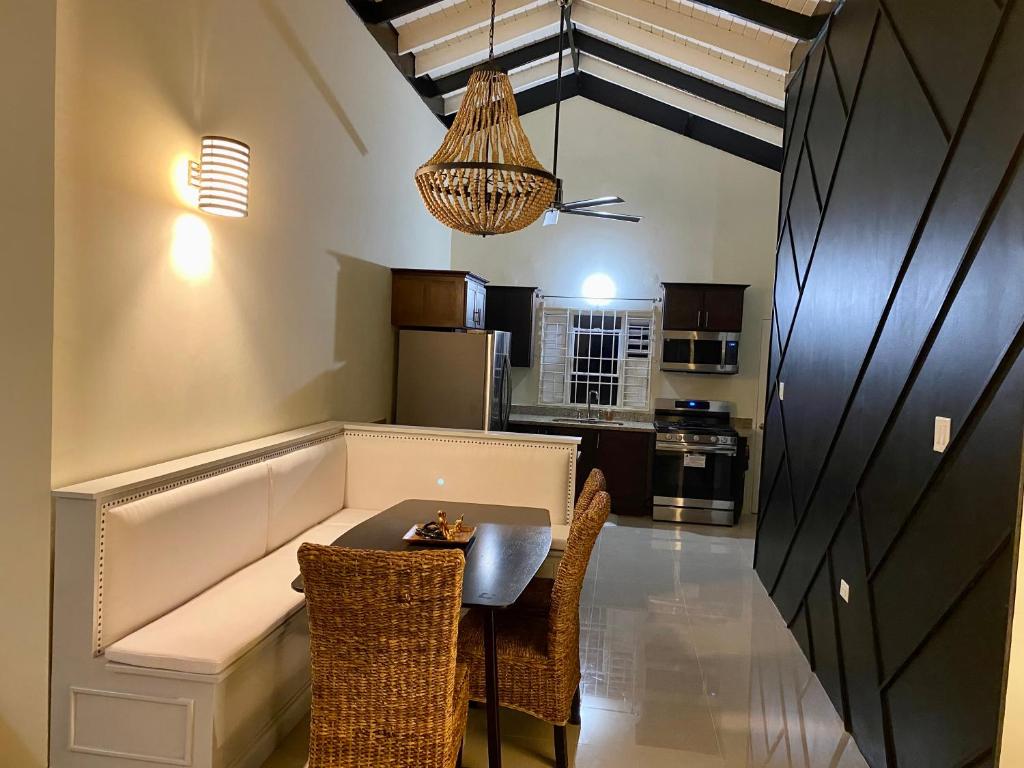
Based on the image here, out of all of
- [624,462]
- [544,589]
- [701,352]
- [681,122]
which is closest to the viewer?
[544,589]

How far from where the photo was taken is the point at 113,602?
2.31 metres

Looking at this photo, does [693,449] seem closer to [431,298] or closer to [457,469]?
[431,298]

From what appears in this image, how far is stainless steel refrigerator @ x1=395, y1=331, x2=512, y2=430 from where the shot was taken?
17.7 ft

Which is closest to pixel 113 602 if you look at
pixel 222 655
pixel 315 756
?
pixel 222 655

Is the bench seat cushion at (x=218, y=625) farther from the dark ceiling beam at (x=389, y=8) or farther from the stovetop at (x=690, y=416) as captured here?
the stovetop at (x=690, y=416)

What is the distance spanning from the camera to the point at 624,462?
22.4 ft

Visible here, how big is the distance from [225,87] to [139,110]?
2.20 ft

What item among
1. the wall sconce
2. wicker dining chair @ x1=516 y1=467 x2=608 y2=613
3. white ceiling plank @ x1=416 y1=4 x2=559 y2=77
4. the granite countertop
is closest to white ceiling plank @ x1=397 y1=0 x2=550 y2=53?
white ceiling plank @ x1=416 y1=4 x2=559 y2=77

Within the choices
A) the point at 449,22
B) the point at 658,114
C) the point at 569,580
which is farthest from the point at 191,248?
the point at 658,114

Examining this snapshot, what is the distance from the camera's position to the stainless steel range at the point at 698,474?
6.66 metres

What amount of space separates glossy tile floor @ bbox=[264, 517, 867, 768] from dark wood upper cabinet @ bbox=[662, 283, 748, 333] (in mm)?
2540

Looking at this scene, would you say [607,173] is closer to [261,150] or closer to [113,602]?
[261,150]

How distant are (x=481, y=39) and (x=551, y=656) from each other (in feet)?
16.7

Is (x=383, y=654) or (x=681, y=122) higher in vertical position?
(x=681, y=122)
